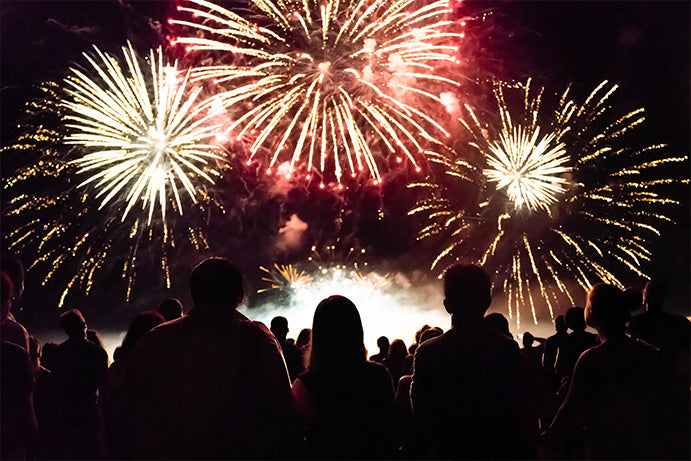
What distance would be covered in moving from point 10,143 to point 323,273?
14591 millimetres

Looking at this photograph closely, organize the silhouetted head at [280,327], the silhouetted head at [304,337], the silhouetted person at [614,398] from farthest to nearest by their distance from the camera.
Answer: the silhouetted head at [304,337]
the silhouetted head at [280,327]
the silhouetted person at [614,398]

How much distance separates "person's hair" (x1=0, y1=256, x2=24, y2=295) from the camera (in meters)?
3.96

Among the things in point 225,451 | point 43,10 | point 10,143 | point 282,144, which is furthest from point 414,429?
point 43,10

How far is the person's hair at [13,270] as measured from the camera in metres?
3.96

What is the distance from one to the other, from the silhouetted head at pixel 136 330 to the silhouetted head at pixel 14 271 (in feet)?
3.23

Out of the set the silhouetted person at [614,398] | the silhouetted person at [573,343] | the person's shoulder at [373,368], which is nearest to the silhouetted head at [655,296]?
the silhouetted person at [573,343]

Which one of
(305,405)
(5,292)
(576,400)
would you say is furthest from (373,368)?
(5,292)

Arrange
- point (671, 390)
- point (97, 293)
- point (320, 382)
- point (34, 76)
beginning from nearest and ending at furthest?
point (320, 382), point (671, 390), point (34, 76), point (97, 293)

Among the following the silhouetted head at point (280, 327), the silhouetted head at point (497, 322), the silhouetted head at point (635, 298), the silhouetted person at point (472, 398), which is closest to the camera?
the silhouetted person at point (472, 398)

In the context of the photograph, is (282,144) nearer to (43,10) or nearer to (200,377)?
(43,10)

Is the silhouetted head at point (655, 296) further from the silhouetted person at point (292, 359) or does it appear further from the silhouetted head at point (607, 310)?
the silhouetted person at point (292, 359)

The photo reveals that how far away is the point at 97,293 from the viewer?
18.9 m

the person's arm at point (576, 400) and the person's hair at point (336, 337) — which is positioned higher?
the person's hair at point (336, 337)

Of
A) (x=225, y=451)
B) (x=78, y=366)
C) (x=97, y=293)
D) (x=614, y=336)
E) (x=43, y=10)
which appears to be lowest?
(x=225, y=451)
